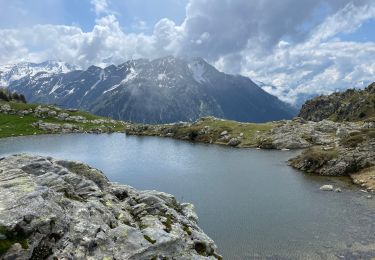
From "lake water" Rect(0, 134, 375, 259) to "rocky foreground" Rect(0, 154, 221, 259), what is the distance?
18110 millimetres

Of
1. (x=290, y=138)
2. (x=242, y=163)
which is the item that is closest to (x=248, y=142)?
(x=290, y=138)

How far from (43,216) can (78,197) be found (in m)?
6.71

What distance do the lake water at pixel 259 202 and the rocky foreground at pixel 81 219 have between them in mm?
18110

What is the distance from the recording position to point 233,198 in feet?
265

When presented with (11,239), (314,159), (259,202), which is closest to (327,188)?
(259,202)

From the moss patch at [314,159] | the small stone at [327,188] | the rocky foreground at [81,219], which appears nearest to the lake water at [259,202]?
the small stone at [327,188]

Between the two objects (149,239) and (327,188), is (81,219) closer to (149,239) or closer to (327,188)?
(149,239)

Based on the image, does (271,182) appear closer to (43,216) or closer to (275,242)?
(275,242)

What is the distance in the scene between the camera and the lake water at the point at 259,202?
53.0 meters

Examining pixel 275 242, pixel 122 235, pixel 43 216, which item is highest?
pixel 43 216

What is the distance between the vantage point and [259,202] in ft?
254

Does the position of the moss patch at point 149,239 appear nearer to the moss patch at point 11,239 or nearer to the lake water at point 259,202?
the moss patch at point 11,239

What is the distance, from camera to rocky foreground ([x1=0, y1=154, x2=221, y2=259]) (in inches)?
932

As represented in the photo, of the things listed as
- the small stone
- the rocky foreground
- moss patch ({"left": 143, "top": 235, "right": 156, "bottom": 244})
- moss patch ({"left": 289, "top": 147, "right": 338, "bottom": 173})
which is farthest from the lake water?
moss patch ({"left": 143, "top": 235, "right": 156, "bottom": 244})
